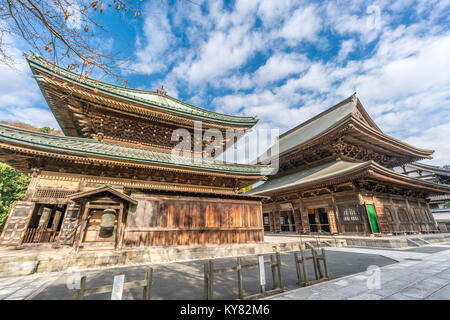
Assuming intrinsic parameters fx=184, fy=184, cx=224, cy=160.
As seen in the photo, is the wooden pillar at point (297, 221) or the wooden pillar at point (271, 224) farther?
the wooden pillar at point (271, 224)

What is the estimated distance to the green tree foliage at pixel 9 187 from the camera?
20.3 meters

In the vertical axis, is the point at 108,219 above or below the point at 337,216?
below

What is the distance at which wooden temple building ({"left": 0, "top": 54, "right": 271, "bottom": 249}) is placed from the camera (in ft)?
23.6

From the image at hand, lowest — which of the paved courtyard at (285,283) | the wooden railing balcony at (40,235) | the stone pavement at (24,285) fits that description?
the stone pavement at (24,285)

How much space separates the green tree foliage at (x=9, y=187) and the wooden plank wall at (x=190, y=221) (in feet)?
76.9

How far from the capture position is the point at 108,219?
720 cm

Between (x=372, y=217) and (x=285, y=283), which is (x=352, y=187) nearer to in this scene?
(x=372, y=217)

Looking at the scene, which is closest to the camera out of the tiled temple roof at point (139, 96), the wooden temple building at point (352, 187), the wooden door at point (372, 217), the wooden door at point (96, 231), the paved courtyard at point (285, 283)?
the paved courtyard at point (285, 283)

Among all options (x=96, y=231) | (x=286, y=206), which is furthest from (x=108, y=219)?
(x=286, y=206)

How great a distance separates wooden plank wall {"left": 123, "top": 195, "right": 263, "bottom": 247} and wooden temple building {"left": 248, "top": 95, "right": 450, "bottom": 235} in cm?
551

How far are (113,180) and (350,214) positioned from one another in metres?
14.3

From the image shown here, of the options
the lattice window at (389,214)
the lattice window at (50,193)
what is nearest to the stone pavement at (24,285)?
the lattice window at (50,193)

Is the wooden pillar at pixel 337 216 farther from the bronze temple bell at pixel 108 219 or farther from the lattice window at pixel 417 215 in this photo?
the bronze temple bell at pixel 108 219

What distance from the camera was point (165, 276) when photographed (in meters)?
5.40
